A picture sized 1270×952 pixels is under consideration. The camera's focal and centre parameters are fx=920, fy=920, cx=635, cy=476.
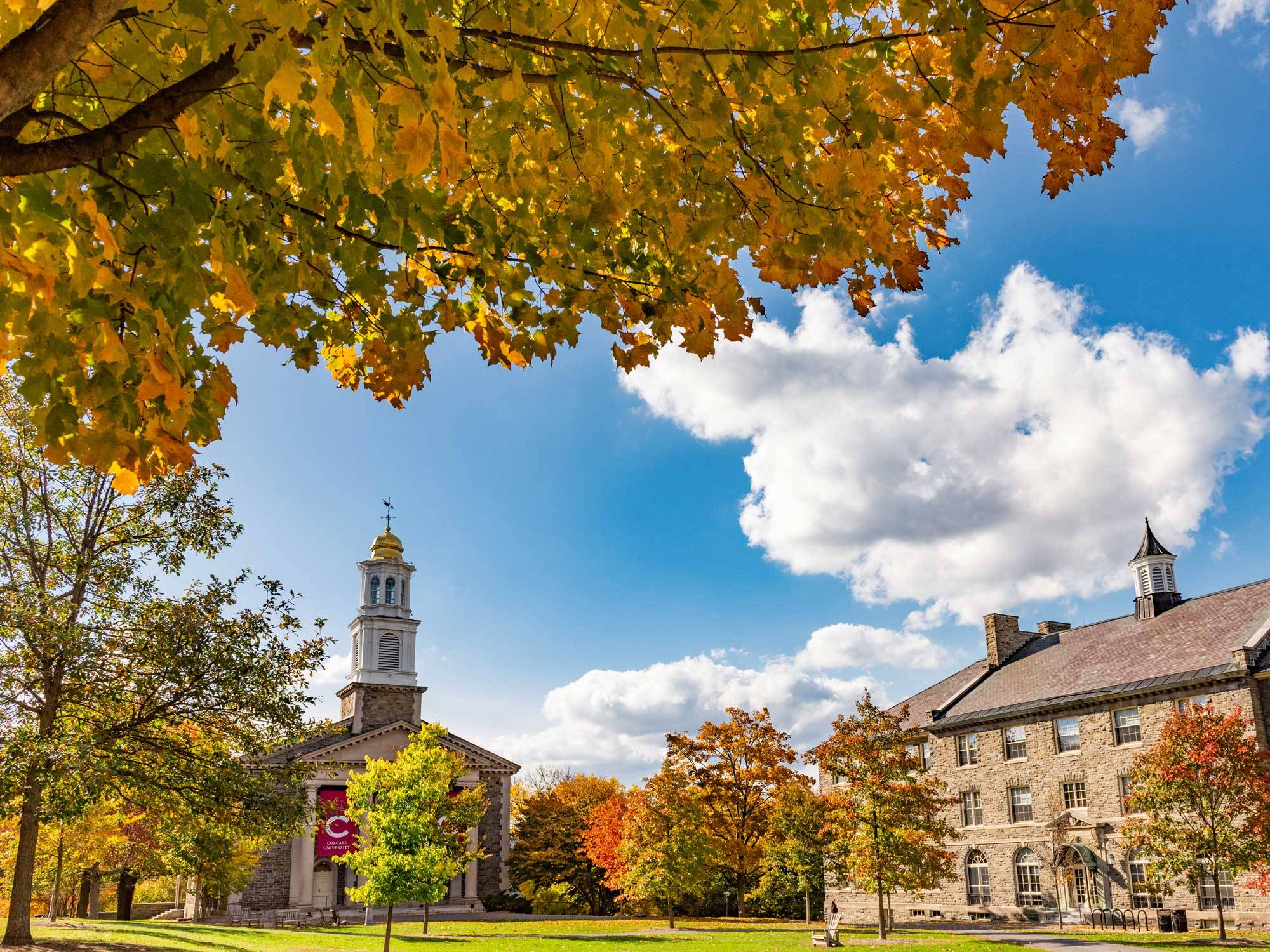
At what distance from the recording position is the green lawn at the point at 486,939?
1894cm

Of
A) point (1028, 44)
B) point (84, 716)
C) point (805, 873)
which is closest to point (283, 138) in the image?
point (1028, 44)

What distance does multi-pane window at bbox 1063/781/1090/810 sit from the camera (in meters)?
35.7

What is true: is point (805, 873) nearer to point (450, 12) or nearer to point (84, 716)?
point (84, 716)

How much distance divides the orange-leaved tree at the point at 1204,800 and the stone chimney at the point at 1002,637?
55.4ft

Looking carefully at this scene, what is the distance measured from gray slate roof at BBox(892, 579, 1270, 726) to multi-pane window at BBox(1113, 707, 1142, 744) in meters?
0.84

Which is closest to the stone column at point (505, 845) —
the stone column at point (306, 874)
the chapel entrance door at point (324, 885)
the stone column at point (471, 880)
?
the stone column at point (471, 880)

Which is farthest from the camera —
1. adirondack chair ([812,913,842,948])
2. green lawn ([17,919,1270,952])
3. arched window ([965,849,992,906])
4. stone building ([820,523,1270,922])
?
arched window ([965,849,992,906])

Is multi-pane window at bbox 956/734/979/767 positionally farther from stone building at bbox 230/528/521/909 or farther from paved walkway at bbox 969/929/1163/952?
stone building at bbox 230/528/521/909

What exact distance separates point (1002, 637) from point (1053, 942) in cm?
2241

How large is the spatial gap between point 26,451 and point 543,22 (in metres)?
15.3

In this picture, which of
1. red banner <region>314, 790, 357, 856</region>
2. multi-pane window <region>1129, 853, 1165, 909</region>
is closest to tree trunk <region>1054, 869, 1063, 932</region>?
multi-pane window <region>1129, 853, 1165, 909</region>

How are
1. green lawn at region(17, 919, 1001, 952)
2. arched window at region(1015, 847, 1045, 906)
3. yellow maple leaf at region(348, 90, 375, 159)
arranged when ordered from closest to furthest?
yellow maple leaf at region(348, 90, 375, 159) < green lawn at region(17, 919, 1001, 952) < arched window at region(1015, 847, 1045, 906)

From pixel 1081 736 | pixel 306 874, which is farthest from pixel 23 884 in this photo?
pixel 1081 736

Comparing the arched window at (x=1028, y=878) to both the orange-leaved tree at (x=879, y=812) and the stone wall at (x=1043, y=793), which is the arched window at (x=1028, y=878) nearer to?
the stone wall at (x=1043, y=793)
